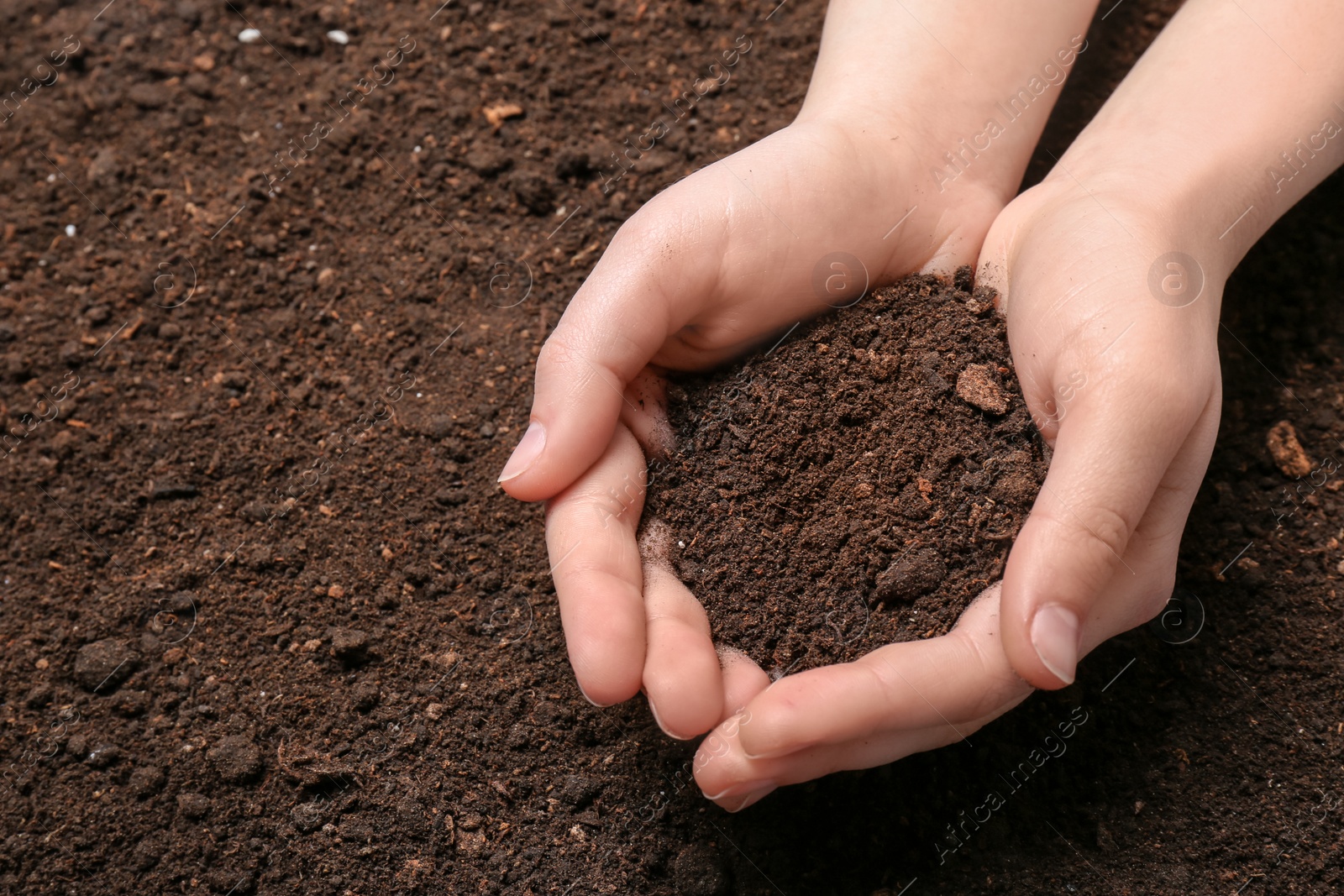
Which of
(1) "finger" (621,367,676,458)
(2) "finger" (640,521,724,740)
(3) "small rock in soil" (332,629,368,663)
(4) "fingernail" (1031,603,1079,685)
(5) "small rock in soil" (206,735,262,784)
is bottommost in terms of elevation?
(5) "small rock in soil" (206,735,262,784)

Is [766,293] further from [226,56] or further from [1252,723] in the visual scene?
[226,56]

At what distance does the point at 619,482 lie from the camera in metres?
1.63

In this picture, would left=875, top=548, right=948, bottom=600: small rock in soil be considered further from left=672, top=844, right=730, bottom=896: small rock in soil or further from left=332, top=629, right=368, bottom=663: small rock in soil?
left=332, top=629, right=368, bottom=663: small rock in soil

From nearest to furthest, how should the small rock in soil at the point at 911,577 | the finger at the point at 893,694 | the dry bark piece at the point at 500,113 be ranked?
the finger at the point at 893,694 < the small rock in soil at the point at 911,577 < the dry bark piece at the point at 500,113

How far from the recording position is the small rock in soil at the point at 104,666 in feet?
5.73

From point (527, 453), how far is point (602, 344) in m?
0.22

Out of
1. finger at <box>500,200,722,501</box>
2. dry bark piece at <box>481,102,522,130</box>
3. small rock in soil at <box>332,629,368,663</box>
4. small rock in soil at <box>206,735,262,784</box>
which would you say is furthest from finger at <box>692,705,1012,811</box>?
dry bark piece at <box>481,102,522,130</box>

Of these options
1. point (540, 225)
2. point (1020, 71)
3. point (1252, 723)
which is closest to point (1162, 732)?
point (1252, 723)

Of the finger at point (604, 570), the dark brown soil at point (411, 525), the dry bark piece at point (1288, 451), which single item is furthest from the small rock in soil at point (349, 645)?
the dry bark piece at point (1288, 451)

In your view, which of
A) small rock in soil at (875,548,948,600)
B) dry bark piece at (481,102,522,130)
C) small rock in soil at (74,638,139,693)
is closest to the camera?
small rock in soil at (875,548,948,600)

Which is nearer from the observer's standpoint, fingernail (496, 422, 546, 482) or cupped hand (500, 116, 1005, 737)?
cupped hand (500, 116, 1005, 737)

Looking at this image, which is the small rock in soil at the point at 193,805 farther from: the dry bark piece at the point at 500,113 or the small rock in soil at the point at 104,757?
the dry bark piece at the point at 500,113

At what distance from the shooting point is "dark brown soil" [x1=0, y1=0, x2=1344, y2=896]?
1605 mm

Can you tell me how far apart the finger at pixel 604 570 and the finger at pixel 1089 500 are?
21.9 inches
